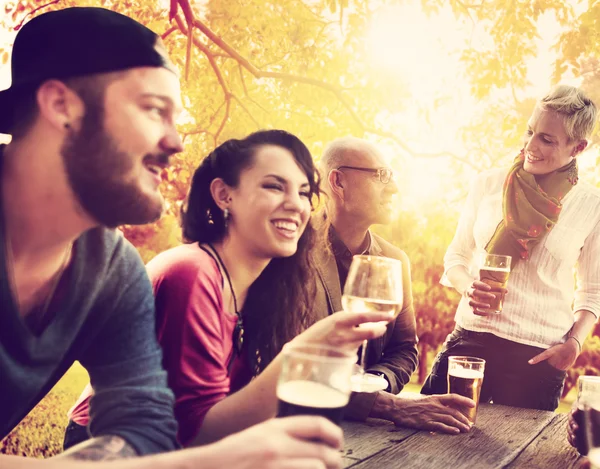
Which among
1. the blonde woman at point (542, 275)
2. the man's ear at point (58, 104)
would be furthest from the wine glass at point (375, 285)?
the blonde woman at point (542, 275)

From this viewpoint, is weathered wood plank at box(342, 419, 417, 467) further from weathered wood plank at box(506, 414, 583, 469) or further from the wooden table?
weathered wood plank at box(506, 414, 583, 469)

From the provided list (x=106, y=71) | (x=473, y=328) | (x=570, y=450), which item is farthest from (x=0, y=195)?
(x=473, y=328)

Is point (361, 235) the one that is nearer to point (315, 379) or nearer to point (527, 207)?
point (527, 207)

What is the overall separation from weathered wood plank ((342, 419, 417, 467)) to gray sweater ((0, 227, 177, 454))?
1.78 ft

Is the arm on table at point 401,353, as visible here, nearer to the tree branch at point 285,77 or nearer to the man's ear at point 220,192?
the man's ear at point 220,192

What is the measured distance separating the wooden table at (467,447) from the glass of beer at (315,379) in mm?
631

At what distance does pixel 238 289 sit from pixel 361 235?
116 centimetres

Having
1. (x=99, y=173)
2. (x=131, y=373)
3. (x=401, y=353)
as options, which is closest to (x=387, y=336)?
(x=401, y=353)

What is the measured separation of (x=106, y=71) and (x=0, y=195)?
0.38 meters

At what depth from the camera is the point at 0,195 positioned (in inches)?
54.6

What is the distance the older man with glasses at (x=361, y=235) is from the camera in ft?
9.07

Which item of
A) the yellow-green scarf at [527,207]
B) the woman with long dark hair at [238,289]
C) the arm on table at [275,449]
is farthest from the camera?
the yellow-green scarf at [527,207]

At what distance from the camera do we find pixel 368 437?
1901 mm

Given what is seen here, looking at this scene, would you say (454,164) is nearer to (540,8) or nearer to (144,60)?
(540,8)
